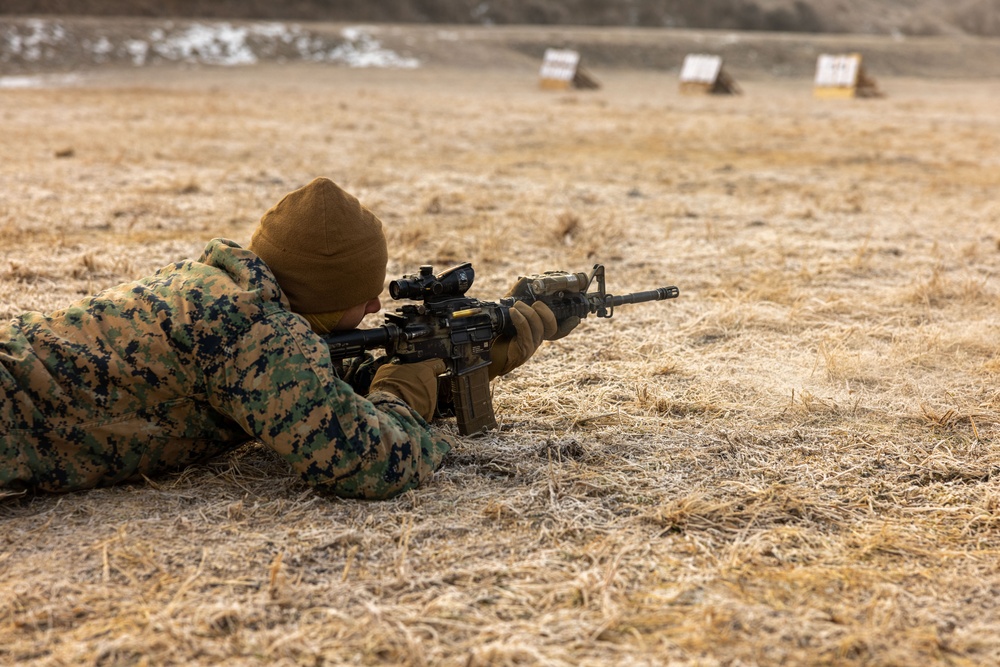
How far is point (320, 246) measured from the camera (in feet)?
9.79

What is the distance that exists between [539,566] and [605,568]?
0.20 meters

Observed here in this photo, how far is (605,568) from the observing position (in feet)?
8.75

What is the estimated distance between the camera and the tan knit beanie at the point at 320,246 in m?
2.96

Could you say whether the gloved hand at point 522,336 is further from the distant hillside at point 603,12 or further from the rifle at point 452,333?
the distant hillside at point 603,12

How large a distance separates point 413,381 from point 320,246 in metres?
0.68

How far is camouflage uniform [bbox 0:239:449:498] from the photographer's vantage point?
2828 millimetres

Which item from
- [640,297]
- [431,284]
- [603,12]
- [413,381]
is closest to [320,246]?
[431,284]

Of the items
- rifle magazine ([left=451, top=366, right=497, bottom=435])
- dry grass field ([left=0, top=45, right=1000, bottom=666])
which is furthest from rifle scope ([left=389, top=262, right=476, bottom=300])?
dry grass field ([left=0, top=45, right=1000, bottom=666])

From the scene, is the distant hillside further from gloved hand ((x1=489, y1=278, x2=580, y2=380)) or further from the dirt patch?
gloved hand ((x1=489, y1=278, x2=580, y2=380))

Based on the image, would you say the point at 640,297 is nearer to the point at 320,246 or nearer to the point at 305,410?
the point at 320,246

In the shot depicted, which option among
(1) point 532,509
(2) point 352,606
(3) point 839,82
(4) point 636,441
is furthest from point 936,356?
(3) point 839,82

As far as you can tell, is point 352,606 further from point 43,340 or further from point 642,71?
point 642,71

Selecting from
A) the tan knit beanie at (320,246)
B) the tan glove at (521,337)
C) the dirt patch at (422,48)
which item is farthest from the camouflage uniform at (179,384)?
the dirt patch at (422,48)

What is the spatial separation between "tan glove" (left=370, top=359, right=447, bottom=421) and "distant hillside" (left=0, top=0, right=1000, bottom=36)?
39.0 meters
